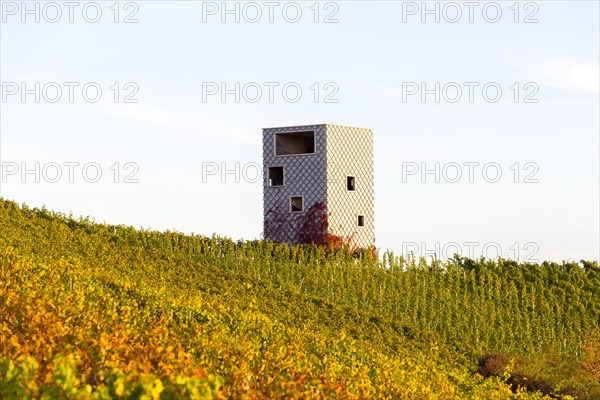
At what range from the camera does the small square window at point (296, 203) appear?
35.6 m

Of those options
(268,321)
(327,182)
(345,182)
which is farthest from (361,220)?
(268,321)

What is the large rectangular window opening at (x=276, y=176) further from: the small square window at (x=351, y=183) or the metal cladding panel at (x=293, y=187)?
the small square window at (x=351, y=183)

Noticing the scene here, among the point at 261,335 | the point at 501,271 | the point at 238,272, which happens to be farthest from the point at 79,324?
the point at 501,271

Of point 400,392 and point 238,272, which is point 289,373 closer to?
point 400,392

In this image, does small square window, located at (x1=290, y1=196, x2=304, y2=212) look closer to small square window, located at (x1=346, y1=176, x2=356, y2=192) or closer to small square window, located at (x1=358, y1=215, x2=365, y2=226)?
small square window, located at (x1=346, y1=176, x2=356, y2=192)

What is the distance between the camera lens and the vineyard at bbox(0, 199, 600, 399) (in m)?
7.45

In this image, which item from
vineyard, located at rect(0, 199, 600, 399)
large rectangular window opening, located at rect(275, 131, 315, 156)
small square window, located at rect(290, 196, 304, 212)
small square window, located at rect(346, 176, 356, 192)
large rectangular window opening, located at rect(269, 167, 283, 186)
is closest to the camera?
vineyard, located at rect(0, 199, 600, 399)

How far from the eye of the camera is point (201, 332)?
12.0 metres

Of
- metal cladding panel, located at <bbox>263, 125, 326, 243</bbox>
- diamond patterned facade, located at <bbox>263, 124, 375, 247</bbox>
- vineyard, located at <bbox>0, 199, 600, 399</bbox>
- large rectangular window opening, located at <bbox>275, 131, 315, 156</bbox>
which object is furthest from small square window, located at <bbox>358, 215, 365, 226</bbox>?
vineyard, located at <bbox>0, 199, 600, 399</bbox>

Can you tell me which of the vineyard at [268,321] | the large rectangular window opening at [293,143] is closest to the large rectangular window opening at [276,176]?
the large rectangular window opening at [293,143]

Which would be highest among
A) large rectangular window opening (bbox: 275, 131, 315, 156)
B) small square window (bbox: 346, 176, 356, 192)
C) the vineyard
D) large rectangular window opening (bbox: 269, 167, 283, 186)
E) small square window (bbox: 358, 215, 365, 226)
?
large rectangular window opening (bbox: 275, 131, 315, 156)

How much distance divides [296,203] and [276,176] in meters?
2.27

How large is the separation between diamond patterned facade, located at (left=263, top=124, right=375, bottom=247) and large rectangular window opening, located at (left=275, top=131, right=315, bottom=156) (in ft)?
2.61

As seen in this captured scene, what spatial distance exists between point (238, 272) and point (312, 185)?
11389 millimetres
